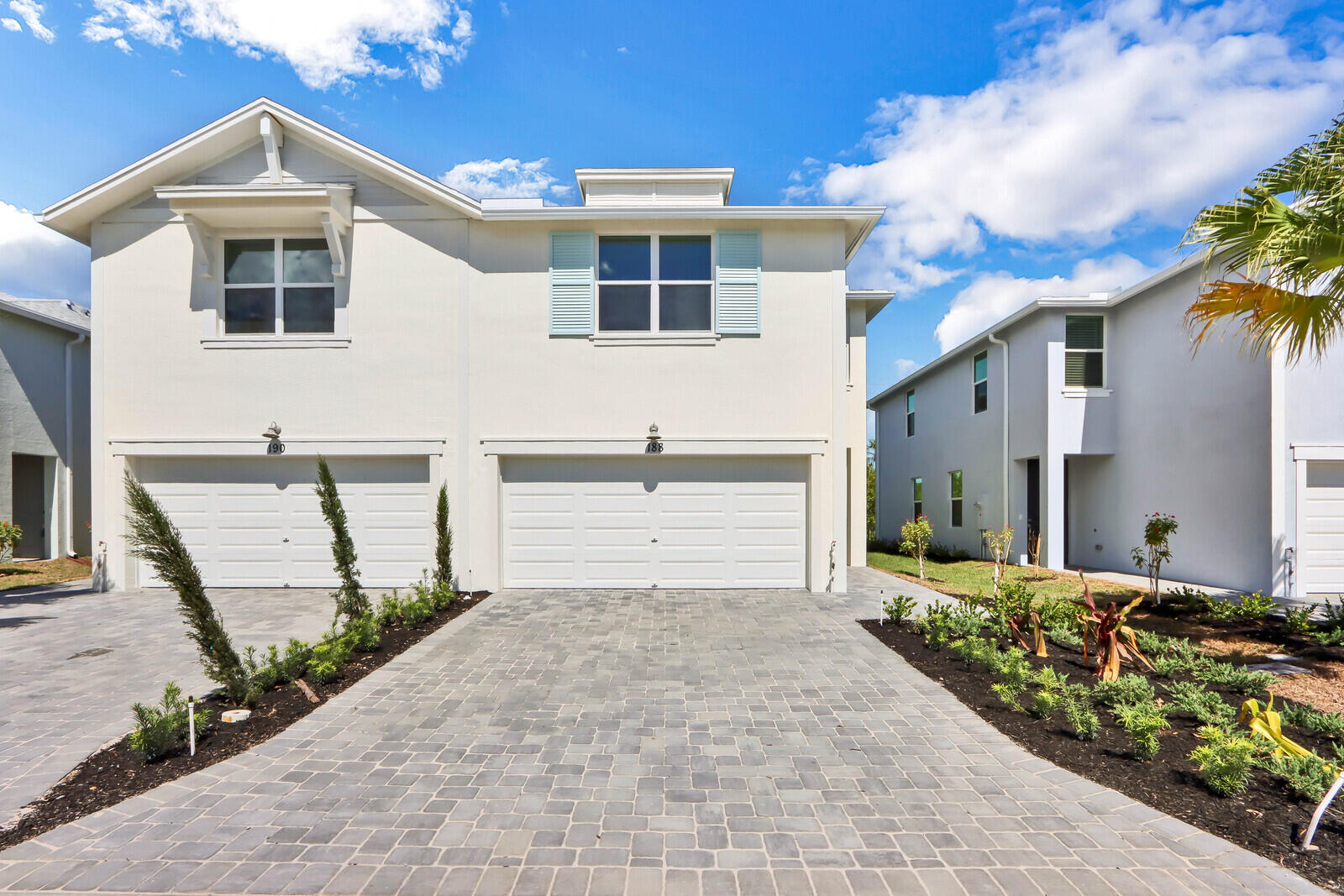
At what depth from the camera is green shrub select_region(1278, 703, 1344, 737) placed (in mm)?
4352

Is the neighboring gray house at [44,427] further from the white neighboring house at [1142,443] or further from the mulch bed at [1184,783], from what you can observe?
the white neighboring house at [1142,443]

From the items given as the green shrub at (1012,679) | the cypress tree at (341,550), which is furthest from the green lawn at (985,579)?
the cypress tree at (341,550)

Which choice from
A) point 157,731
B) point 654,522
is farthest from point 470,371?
point 157,731

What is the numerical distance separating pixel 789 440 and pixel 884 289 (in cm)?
552

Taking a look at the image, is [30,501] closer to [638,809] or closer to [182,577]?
[182,577]

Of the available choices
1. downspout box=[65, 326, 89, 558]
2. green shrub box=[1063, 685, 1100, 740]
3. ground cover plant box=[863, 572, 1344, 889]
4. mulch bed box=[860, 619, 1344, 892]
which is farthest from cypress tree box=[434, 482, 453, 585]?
downspout box=[65, 326, 89, 558]

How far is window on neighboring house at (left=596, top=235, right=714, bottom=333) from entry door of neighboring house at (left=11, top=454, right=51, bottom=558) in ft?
46.9

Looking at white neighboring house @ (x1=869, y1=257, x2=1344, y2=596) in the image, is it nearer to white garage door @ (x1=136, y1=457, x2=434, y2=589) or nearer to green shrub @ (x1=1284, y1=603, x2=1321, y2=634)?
green shrub @ (x1=1284, y1=603, x2=1321, y2=634)

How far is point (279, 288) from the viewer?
1011cm

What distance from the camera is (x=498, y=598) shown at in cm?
936

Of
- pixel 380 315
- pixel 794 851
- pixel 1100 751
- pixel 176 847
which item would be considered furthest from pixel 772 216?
pixel 176 847

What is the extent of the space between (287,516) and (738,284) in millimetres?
8716

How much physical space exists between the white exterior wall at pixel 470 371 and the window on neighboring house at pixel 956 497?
902 centimetres

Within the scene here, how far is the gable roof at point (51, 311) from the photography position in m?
12.5
